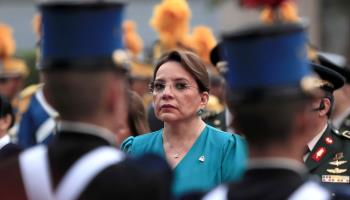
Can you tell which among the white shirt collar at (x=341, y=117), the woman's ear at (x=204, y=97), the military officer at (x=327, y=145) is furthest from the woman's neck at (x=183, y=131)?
the white shirt collar at (x=341, y=117)

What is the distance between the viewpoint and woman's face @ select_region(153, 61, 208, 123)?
22.6ft

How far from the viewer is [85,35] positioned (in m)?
4.03

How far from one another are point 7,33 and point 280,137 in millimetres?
11643

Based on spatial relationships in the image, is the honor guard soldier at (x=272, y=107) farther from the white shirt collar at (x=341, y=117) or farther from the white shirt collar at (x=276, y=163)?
the white shirt collar at (x=341, y=117)

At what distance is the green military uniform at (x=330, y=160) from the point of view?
22.6ft

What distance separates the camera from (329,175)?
6.90 metres

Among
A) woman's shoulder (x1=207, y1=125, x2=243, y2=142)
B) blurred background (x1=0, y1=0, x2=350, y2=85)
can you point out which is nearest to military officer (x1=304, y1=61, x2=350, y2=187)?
woman's shoulder (x1=207, y1=125, x2=243, y2=142)

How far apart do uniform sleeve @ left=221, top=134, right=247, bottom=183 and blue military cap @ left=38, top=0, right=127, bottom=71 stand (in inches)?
99.3

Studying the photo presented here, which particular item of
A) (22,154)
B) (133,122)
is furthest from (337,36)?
(22,154)

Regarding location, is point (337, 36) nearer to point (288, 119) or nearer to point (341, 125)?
point (341, 125)

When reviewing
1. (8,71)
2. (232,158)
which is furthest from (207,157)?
(8,71)

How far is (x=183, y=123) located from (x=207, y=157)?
0.34 m

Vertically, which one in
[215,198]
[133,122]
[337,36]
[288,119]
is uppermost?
[288,119]

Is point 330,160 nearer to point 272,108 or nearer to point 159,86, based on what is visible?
point 159,86
